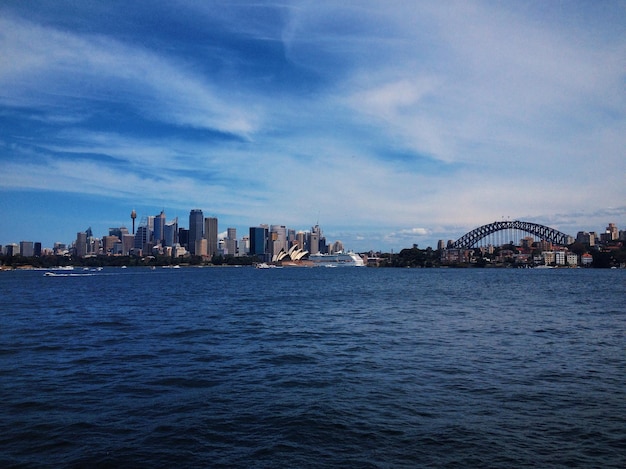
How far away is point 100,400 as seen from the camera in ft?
42.8

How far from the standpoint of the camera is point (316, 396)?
43.9ft

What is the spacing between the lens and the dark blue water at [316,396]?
944 cm

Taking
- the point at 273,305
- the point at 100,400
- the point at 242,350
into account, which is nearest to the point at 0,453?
the point at 100,400

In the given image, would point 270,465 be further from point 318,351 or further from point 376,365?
point 318,351

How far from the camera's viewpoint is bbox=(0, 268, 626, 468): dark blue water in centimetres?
944

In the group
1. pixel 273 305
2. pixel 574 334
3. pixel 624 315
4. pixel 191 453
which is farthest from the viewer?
pixel 273 305

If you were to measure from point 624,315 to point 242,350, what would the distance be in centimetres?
2660

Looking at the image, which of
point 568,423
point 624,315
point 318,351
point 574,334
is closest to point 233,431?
point 568,423

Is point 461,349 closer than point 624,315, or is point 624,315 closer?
point 461,349

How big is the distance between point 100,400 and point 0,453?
11.7ft

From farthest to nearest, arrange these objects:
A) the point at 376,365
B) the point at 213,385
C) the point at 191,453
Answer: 1. the point at 376,365
2. the point at 213,385
3. the point at 191,453

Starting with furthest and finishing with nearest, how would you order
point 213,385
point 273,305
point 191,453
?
1. point 273,305
2. point 213,385
3. point 191,453

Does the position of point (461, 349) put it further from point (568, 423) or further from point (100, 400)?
point (100, 400)

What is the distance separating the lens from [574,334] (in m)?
24.0
